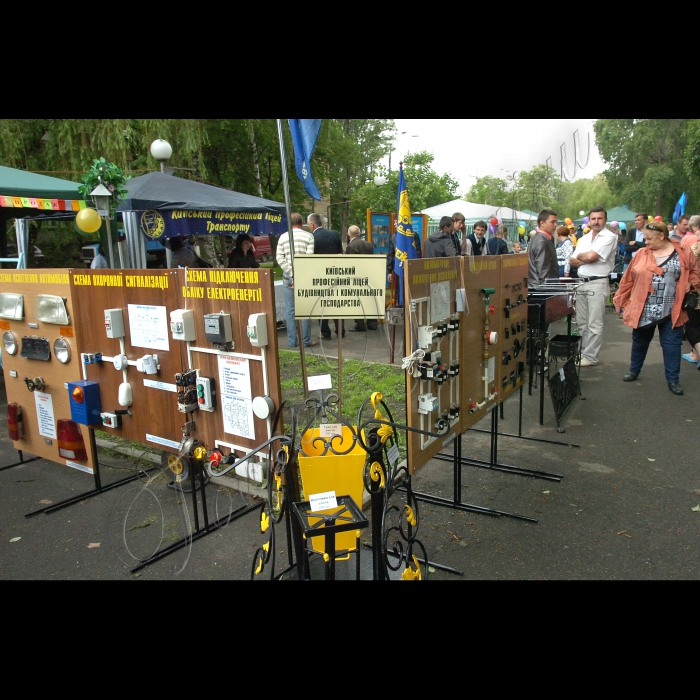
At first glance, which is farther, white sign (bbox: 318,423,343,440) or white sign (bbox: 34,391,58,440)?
white sign (bbox: 34,391,58,440)

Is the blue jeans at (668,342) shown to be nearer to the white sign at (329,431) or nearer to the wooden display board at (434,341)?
the wooden display board at (434,341)

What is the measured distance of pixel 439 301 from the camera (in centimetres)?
319

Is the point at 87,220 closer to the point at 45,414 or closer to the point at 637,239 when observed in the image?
the point at 45,414

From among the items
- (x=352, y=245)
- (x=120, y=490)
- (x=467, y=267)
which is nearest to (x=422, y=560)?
(x=467, y=267)

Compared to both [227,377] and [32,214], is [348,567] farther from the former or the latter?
[32,214]

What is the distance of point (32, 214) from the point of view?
10.2 meters

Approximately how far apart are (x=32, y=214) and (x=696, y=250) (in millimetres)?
10938

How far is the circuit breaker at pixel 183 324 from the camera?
333 cm

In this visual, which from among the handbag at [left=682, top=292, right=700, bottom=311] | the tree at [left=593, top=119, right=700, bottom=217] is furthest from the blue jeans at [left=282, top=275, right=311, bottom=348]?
the tree at [left=593, top=119, right=700, bottom=217]

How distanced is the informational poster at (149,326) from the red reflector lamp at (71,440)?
107 cm

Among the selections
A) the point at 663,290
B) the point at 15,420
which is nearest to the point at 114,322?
the point at 15,420

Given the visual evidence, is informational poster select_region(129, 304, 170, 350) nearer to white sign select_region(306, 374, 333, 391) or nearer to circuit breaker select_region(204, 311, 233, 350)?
circuit breaker select_region(204, 311, 233, 350)

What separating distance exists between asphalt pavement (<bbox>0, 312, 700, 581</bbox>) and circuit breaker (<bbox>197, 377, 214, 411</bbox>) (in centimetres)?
78

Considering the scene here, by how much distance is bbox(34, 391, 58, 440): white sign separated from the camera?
4.41m
